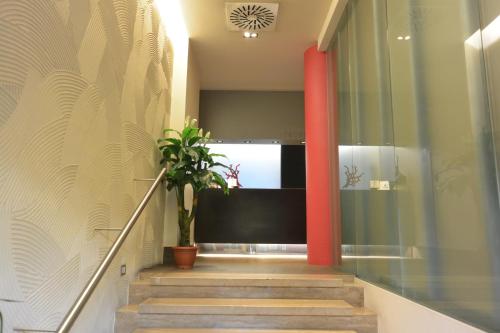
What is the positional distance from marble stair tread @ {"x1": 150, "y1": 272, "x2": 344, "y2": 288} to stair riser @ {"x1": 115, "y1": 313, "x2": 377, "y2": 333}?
16.4 inches

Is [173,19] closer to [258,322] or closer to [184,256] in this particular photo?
[184,256]

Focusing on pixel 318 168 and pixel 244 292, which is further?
pixel 318 168

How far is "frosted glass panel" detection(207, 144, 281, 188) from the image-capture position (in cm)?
721

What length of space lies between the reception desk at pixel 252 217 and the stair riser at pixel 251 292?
2.97m

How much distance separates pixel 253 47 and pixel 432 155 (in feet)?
13.7

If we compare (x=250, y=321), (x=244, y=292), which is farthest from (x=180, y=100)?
(x=250, y=321)

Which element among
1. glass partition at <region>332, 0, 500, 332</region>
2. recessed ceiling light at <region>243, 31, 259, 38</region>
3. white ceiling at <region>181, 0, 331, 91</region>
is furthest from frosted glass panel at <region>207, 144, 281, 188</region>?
glass partition at <region>332, 0, 500, 332</region>

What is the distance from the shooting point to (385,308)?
2723 mm

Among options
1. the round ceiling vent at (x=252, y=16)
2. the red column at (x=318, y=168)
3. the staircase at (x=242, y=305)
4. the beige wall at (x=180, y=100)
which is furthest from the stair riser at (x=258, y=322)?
the round ceiling vent at (x=252, y=16)

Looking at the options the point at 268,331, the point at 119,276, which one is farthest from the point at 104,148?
the point at 268,331

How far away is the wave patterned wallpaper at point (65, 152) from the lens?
5.53 feet

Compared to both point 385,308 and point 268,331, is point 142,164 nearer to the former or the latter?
point 268,331

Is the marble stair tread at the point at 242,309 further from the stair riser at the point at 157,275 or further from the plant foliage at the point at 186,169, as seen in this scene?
the plant foliage at the point at 186,169

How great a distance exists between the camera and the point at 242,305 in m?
2.91
